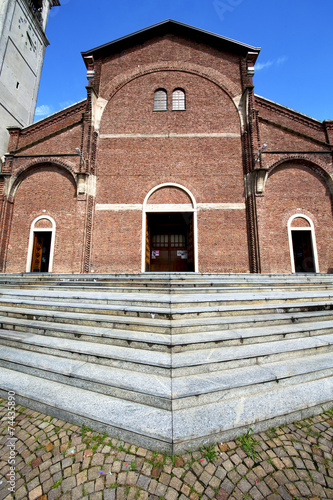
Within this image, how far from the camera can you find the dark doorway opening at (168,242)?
12.5 meters

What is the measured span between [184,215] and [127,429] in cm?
1086

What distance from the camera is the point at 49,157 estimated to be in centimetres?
1217

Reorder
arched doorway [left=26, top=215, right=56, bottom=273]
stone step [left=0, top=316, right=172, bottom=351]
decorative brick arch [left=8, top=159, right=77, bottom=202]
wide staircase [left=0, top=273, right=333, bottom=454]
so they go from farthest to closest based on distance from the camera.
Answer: decorative brick arch [left=8, top=159, right=77, bottom=202]
arched doorway [left=26, top=215, right=56, bottom=273]
stone step [left=0, top=316, right=172, bottom=351]
wide staircase [left=0, top=273, right=333, bottom=454]

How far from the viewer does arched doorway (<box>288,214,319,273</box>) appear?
444 inches

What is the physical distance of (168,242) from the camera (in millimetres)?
13227

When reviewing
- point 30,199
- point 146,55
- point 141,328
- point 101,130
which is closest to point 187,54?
point 146,55

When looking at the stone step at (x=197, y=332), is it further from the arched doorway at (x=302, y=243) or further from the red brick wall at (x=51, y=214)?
the arched doorway at (x=302, y=243)

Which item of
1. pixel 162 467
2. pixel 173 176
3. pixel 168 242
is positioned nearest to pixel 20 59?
pixel 173 176

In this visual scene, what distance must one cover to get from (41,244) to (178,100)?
37.1 feet

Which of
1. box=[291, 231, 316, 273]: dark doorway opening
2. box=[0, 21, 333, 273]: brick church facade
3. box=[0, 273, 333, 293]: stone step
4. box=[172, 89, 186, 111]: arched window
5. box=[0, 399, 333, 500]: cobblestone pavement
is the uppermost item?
box=[172, 89, 186, 111]: arched window

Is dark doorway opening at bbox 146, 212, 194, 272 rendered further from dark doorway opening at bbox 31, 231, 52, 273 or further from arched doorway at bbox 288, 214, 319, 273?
dark doorway opening at bbox 31, 231, 52, 273

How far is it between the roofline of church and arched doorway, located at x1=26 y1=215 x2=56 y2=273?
10.4 m

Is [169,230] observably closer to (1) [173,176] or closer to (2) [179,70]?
(1) [173,176]

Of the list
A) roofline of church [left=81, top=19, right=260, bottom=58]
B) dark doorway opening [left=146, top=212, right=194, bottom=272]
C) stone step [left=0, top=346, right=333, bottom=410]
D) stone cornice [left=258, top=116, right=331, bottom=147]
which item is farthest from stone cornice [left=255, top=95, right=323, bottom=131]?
stone step [left=0, top=346, right=333, bottom=410]
